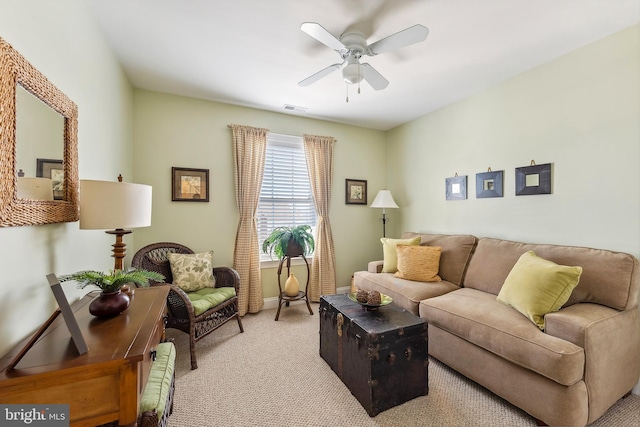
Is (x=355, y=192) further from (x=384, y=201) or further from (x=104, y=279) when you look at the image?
(x=104, y=279)

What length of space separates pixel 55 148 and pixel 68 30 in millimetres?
720

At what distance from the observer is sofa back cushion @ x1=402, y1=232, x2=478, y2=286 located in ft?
9.27

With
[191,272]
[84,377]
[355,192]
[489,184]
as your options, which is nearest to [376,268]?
[355,192]

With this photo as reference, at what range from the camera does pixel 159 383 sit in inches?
49.5

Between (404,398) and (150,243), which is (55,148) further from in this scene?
(404,398)

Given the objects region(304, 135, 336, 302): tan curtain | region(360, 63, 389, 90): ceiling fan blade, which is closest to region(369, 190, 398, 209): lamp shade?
region(304, 135, 336, 302): tan curtain

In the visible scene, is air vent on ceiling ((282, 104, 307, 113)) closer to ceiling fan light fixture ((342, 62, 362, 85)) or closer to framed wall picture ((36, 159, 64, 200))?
ceiling fan light fixture ((342, 62, 362, 85))

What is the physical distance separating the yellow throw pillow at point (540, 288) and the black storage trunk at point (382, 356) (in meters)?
0.74

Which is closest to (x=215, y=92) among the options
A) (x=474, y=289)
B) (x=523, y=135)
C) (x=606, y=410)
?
(x=523, y=135)

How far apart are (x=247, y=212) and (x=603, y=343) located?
3268 millimetres

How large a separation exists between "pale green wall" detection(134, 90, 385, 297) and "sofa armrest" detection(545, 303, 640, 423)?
269 cm

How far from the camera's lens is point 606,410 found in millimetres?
1665

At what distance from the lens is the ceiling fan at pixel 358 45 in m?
1.66

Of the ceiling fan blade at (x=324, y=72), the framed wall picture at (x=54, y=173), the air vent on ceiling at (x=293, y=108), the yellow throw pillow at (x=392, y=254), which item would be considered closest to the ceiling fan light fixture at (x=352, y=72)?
the ceiling fan blade at (x=324, y=72)
